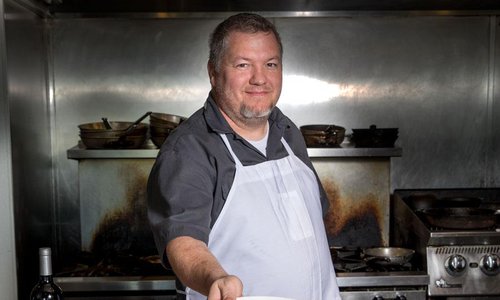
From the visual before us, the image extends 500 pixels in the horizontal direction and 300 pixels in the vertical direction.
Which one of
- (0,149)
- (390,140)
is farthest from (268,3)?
(0,149)

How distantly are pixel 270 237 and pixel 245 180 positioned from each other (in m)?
0.18

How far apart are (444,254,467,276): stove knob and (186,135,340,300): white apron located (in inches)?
43.8

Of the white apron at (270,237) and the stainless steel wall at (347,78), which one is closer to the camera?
the white apron at (270,237)

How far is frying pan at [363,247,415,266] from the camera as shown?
306 centimetres

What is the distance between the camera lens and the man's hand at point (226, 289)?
121cm

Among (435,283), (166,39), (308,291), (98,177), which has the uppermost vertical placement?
(166,39)

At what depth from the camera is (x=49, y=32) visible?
3557mm

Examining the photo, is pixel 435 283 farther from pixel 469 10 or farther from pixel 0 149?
pixel 0 149

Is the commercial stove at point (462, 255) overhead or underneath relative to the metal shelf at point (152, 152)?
underneath

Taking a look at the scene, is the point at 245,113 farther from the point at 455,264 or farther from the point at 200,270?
the point at 455,264

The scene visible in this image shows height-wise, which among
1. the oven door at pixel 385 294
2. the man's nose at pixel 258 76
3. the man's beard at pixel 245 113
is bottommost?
the oven door at pixel 385 294

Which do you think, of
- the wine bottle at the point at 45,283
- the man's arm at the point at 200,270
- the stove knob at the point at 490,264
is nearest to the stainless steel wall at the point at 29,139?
the wine bottle at the point at 45,283

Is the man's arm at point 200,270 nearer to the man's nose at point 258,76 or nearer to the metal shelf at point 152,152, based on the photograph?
the man's nose at point 258,76

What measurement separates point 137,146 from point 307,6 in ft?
3.78
